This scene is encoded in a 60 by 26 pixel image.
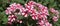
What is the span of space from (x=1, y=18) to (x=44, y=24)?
0.73m

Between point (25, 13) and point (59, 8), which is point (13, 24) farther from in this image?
point (59, 8)

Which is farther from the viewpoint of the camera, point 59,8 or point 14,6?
point 59,8

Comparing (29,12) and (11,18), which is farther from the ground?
(29,12)

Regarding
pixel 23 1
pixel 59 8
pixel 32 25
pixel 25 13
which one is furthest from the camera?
pixel 59 8

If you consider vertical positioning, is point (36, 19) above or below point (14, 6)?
below

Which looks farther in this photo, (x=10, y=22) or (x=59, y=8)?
(x=59, y=8)

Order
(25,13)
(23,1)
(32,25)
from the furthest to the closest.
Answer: (23,1) < (32,25) < (25,13)

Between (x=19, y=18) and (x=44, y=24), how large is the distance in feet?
1.38

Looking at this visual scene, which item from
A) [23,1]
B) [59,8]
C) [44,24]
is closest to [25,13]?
[44,24]

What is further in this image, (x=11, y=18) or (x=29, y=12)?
(x=11, y=18)

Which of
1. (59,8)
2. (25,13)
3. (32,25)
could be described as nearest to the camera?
(25,13)

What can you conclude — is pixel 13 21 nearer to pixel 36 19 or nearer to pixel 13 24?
pixel 13 24

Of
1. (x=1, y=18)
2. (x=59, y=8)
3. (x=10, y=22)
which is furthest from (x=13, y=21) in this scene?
(x=59, y=8)

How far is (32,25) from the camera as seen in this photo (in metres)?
3.37
